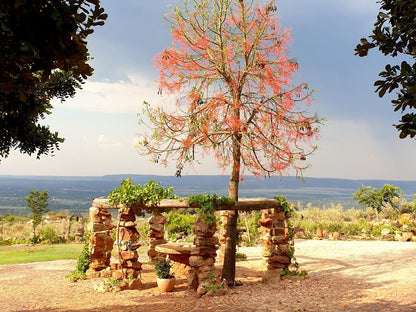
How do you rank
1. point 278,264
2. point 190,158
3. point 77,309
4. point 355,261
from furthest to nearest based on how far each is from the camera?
point 355,261 < point 278,264 < point 190,158 < point 77,309

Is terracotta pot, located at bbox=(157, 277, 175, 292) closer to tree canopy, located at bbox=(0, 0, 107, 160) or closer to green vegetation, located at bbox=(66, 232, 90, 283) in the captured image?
green vegetation, located at bbox=(66, 232, 90, 283)

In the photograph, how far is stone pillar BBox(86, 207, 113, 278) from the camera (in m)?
13.0

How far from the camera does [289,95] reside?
36.8 ft

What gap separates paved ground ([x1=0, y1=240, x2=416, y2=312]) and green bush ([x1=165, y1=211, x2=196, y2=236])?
8.48m

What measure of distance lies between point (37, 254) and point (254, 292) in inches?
534

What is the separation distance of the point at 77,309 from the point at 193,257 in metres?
3.49

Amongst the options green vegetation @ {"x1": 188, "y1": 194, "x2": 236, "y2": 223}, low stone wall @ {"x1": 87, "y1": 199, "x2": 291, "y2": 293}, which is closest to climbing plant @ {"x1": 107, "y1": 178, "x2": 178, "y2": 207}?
low stone wall @ {"x1": 87, "y1": 199, "x2": 291, "y2": 293}

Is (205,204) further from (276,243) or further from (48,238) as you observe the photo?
(48,238)

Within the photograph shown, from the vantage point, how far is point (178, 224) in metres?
23.5

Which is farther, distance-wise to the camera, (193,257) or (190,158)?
(190,158)

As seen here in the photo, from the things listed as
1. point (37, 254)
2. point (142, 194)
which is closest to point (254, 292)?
point (142, 194)

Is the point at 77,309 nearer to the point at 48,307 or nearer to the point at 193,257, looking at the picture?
the point at 48,307

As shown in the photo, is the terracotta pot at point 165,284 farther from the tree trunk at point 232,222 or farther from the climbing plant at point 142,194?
the climbing plant at point 142,194

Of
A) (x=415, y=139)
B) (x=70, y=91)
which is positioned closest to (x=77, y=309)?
(x=70, y=91)
